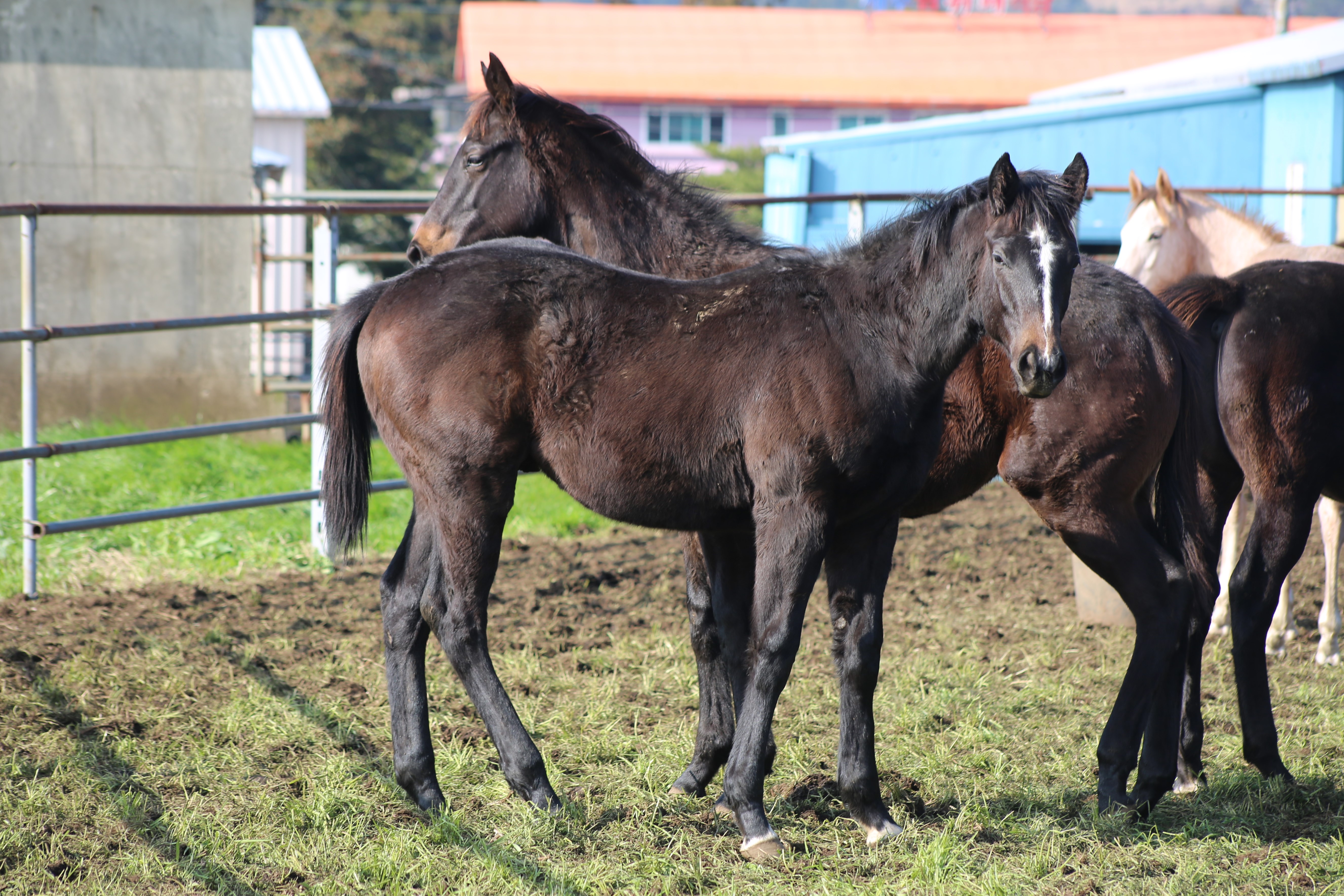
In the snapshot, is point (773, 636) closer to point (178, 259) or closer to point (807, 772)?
point (807, 772)

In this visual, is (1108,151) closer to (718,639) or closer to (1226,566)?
(1226,566)

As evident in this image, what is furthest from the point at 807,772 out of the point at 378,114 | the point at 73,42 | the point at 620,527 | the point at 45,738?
the point at 378,114

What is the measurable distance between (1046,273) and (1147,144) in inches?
420

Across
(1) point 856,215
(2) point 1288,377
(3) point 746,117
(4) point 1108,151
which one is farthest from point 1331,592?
(3) point 746,117

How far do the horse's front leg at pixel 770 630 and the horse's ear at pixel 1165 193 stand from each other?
14.8 ft

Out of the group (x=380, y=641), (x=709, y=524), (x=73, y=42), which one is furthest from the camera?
(x=73, y=42)

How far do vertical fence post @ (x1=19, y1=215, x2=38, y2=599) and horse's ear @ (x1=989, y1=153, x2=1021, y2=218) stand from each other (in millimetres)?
4336

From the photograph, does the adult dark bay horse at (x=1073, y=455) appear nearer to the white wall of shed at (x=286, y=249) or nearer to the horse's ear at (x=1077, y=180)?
the horse's ear at (x=1077, y=180)

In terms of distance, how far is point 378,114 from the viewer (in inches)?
1120

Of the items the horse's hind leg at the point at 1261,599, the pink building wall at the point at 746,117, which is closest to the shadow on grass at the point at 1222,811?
the horse's hind leg at the point at 1261,599

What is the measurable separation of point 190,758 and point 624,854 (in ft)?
5.03

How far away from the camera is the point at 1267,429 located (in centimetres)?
394

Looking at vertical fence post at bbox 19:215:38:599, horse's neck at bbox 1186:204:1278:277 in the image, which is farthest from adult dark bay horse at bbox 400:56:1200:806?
horse's neck at bbox 1186:204:1278:277

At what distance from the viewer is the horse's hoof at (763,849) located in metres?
3.12
